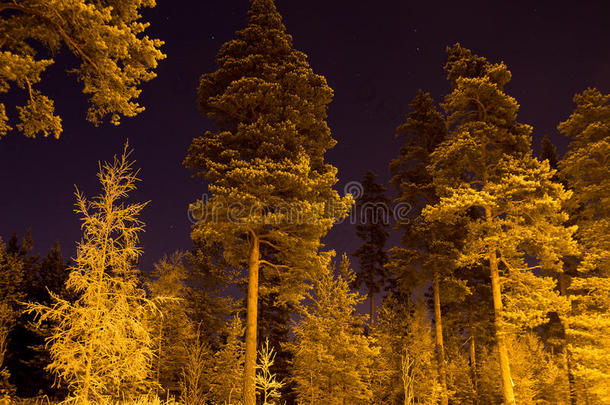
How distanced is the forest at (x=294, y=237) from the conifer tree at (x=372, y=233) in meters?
6.31

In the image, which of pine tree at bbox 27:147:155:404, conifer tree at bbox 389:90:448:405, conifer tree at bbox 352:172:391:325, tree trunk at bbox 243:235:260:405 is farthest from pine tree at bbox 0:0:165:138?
conifer tree at bbox 352:172:391:325

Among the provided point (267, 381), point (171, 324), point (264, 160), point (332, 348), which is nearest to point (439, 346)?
point (332, 348)

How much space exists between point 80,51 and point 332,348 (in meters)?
17.0

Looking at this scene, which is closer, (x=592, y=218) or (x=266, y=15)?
(x=266, y=15)

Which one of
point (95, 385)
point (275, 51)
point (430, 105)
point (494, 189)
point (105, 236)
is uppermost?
point (430, 105)

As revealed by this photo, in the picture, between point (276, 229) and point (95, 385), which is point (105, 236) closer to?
point (95, 385)

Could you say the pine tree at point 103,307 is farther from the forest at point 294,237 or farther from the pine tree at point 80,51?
the pine tree at point 80,51

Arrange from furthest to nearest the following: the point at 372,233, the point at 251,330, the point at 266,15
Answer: the point at 372,233, the point at 266,15, the point at 251,330

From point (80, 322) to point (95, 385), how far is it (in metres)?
1.43

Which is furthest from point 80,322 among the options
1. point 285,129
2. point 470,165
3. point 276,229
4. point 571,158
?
point 571,158

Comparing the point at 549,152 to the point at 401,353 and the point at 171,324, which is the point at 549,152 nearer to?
the point at 401,353

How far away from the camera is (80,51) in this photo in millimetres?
Answer: 8539

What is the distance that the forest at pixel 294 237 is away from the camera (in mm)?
8430

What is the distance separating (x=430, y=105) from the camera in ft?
80.9
